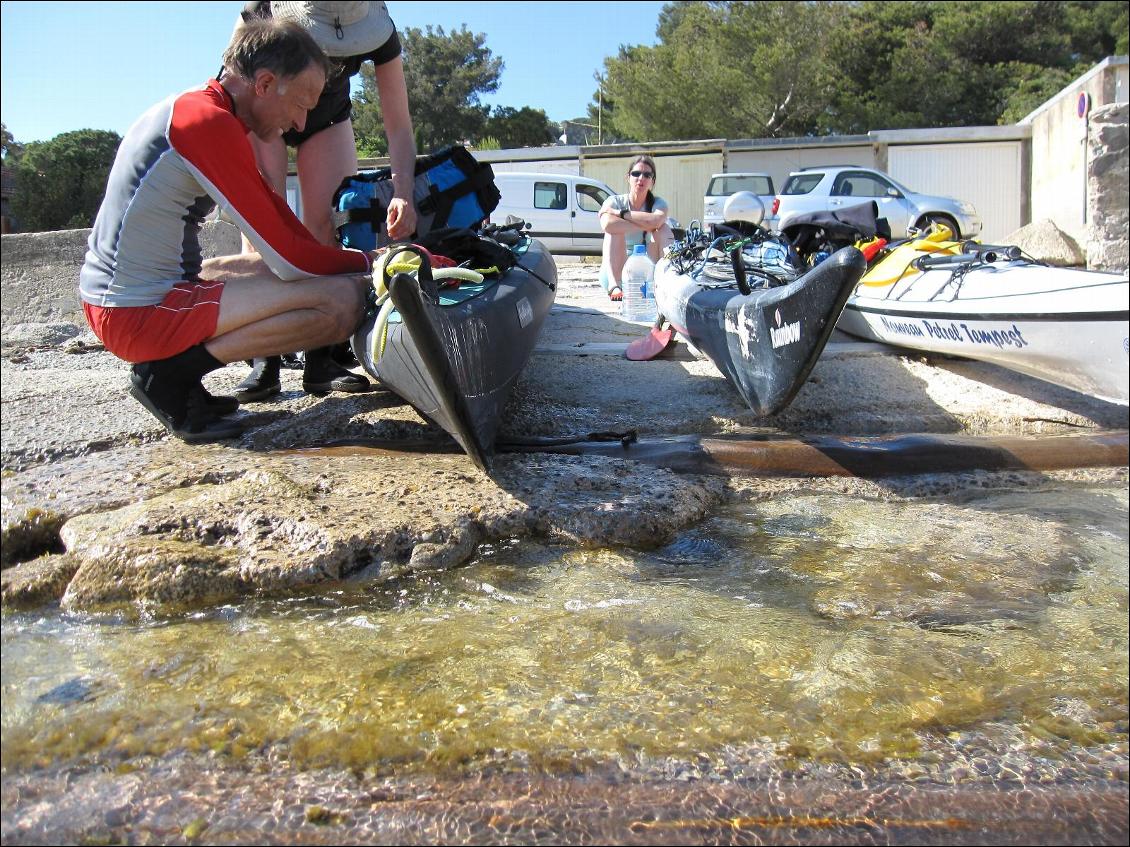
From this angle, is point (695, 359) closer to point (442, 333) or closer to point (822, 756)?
point (442, 333)

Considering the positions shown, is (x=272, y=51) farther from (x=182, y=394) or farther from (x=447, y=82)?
(x=447, y=82)

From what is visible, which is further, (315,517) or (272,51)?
(272,51)

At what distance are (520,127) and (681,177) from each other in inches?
398

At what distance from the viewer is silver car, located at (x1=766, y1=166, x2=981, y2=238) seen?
Result: 14.4m

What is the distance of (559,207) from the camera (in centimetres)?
1636

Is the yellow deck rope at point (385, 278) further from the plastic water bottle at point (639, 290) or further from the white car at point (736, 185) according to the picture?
the white car at point (736, 185)

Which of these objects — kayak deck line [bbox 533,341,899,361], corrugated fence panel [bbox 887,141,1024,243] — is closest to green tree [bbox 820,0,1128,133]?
corrugated fence panel [bbox 887,141,1024,243]

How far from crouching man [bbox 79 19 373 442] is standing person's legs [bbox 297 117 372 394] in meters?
0.52

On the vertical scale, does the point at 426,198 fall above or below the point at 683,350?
above

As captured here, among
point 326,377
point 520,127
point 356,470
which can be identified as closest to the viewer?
point 356,470

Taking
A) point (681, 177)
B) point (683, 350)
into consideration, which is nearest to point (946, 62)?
point (681, 177)

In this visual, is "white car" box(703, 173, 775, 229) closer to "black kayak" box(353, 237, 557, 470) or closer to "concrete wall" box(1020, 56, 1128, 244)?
"concrete wall" box(1020, 56, 1128, 244)

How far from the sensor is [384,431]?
346cm

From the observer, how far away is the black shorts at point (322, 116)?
378 centimetres
